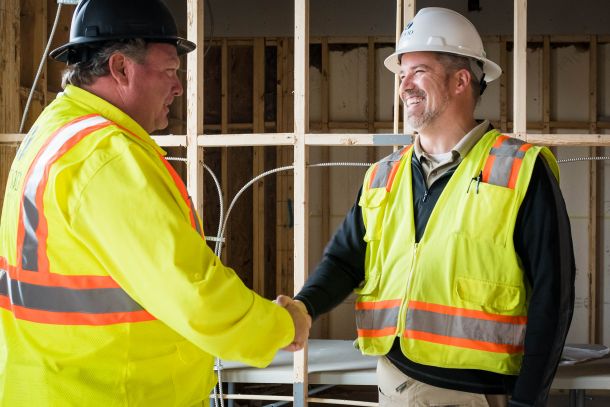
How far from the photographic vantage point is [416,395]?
1.94 m

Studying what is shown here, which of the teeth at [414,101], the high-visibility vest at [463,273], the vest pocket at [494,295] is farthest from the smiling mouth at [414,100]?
the vest pocket at [494,295]

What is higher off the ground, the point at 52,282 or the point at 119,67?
the point at 119,67

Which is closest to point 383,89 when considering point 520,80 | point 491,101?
point 491,101

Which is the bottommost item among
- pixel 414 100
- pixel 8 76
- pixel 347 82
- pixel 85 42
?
pixel 414 100

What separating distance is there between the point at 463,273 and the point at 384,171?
48 cm

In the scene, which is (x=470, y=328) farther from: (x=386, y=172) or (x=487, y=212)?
(x=386, y=172)

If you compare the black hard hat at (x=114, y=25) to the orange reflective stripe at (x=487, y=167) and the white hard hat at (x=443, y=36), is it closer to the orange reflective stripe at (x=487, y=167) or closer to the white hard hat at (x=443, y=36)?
the white hard hat at (x=443, y=36)

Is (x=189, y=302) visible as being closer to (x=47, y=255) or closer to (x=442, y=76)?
(x=47, y=255)

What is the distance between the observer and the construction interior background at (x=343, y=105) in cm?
678

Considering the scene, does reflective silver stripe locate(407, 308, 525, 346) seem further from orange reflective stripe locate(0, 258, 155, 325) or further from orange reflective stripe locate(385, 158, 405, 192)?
orange reflective stripe locate(0, 258, 155, 325)

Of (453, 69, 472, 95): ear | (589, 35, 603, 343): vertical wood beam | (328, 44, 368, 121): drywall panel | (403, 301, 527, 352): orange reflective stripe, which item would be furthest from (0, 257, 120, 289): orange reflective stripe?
(589, 35, 603, 343): vertical wood beam

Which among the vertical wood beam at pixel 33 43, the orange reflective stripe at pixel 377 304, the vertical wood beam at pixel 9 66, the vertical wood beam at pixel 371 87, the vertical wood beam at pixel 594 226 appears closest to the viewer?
the orange reflective stripe at pixel 377 304

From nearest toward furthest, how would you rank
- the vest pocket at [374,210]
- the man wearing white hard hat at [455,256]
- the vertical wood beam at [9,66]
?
1. the man wearing white hard hat at [455,256]
2. the vest pocket at [374,210]
3. the vertical wood beam at [9,66]

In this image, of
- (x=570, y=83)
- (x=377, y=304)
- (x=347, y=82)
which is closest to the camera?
(x=377, y=304)
